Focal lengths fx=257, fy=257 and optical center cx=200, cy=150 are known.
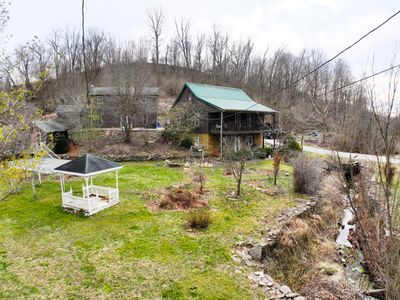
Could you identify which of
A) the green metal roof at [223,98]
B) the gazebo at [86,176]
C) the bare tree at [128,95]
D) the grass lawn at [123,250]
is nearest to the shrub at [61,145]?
the bare tree at [128,95]

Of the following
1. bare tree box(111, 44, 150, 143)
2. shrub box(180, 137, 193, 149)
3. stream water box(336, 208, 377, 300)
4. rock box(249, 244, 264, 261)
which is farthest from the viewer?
bare tree box(111, 44, 150, 143)

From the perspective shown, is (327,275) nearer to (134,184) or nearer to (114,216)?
(114,216)

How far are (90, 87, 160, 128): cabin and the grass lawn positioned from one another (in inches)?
563

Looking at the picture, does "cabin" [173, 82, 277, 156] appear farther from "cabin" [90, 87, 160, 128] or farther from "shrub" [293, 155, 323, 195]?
"shrub" [293, 155, 323, 195]

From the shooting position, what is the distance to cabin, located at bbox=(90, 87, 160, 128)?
25848 mm

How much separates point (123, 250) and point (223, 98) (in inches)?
919

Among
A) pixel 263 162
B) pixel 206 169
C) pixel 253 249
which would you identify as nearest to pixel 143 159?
pixel 206 169

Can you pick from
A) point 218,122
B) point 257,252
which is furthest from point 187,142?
point 257,252

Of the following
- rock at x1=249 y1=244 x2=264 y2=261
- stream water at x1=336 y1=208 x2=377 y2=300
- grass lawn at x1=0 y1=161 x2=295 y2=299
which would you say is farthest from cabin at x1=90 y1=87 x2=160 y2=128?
stream water at x1=336 y1=208 x2=377 y2=300

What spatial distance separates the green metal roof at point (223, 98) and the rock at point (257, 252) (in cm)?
1660

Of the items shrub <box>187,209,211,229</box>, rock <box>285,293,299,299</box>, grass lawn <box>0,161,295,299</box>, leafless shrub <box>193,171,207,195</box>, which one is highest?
leafless shrub <box>193,171,207,195</box>

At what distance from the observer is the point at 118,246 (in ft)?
27.0

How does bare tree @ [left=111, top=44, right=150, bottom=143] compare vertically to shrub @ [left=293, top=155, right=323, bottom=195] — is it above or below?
above

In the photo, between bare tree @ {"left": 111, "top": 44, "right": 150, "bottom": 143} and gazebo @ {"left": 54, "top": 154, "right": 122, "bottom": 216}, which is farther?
bare tree @ {"left": 111, "top": 44, "right": 150, "bottom": 143}
